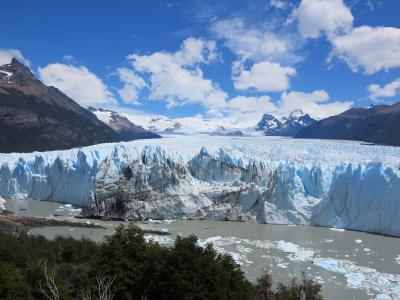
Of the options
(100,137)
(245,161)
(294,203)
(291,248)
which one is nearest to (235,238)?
(291,248)

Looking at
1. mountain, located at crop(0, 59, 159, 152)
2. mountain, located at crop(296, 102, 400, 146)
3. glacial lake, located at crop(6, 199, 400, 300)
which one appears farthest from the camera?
mountain, located at crop(296, 102, 400, 146)

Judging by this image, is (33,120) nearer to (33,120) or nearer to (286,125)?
(33,120)

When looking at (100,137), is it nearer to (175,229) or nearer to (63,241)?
(175,229)

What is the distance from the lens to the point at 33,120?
67.4m

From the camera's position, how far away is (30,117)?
67.4 meters

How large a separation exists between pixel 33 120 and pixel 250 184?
163 ft

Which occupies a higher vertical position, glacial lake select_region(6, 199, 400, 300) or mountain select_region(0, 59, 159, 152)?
mountain select_region(0, 59, 159, 152)

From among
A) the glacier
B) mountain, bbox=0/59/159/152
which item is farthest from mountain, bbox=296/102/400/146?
mountain, bbox=0/59/159/152

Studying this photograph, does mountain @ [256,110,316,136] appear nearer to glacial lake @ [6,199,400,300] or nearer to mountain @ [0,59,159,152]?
mountain @ [0,59,159,152]

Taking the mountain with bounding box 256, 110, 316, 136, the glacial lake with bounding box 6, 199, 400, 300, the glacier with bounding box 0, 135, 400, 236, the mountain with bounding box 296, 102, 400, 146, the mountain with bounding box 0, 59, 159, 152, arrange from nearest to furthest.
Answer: the glacial lake with bounding box 6, 199, 400, 300 < the glacier with bounding box 0, 135, 400, 236 < the mountain with bounding box 0, 59, 159, 152 < the mountain with bounding box 296, 102, 400, 146 < the mountain with bounding box 256, 110, 316, 136

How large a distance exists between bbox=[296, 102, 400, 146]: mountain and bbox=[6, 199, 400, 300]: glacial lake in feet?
119

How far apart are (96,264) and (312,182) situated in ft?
53.4

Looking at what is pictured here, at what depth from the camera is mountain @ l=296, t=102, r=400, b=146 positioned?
6328 cm

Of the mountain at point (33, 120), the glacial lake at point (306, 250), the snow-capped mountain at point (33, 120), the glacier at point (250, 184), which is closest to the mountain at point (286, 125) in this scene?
the snow-capped mountain at point (33, 120)
